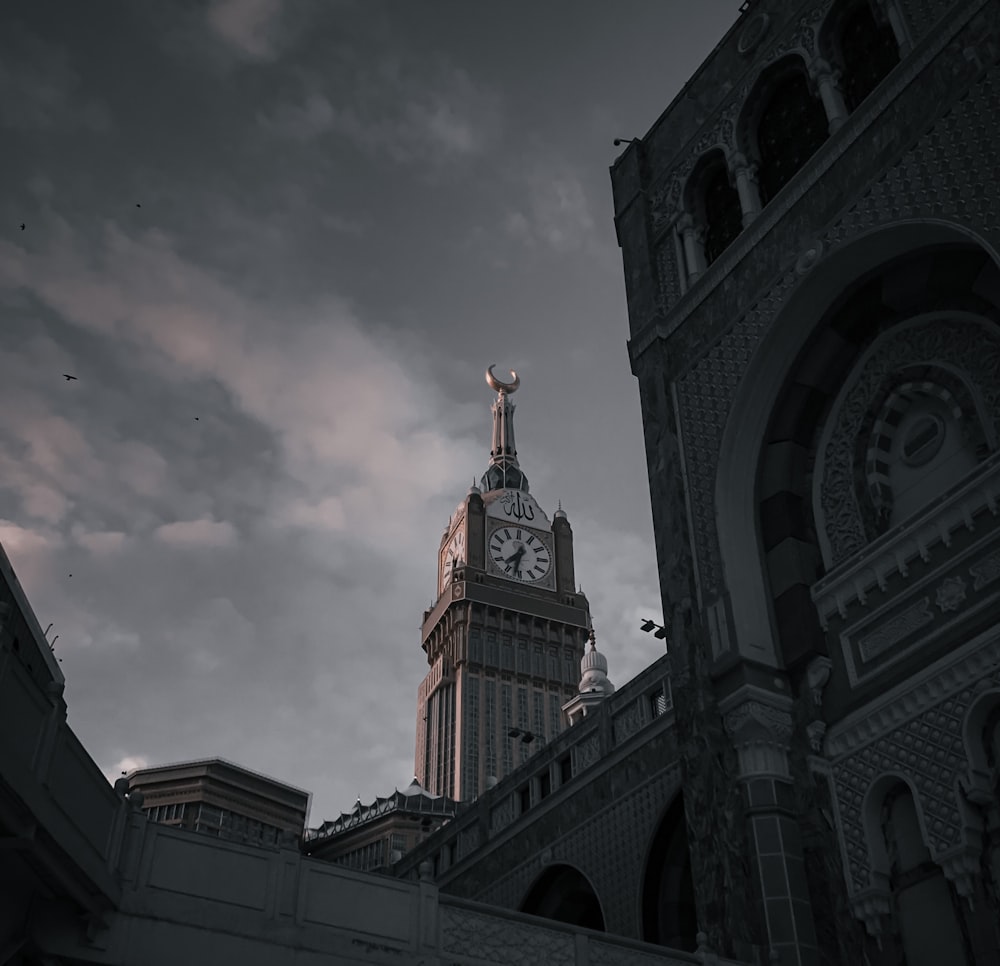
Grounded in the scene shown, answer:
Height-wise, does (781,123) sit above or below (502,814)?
above

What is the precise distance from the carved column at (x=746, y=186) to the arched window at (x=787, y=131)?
16 centimetres

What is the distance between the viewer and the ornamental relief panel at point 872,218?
14.4m

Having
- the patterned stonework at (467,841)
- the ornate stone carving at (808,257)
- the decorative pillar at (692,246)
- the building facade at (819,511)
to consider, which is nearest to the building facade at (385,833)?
the patterned stonework at (467,841)

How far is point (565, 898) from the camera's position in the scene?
68.4 feet

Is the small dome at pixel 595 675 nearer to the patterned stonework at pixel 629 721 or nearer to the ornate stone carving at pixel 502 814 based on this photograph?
the ornate stone carving at pixel 502 814

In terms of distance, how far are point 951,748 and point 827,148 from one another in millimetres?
8960

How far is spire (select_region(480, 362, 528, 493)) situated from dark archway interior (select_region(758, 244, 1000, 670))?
7884cm

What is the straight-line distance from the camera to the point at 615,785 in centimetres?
2002

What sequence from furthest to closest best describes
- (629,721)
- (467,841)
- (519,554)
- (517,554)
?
(519,554) < (517,554) < (467,841) < (629,721)

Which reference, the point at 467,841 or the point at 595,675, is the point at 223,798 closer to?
the point at 595,675

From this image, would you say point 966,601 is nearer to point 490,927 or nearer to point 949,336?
point 949,336

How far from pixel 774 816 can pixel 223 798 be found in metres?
36.6

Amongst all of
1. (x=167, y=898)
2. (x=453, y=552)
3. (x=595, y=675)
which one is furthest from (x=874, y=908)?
(x=453, y=552)

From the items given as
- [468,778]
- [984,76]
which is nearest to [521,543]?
[468,778]
